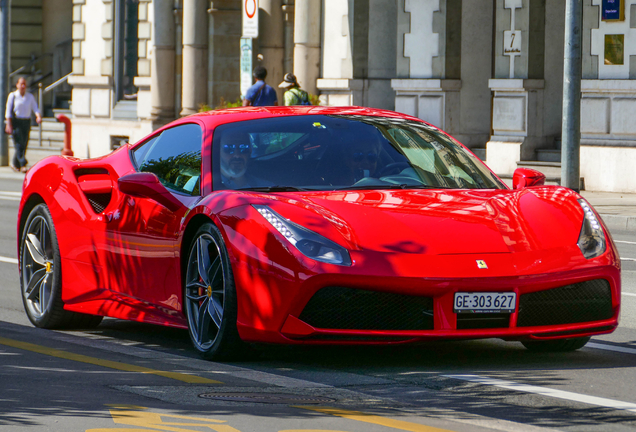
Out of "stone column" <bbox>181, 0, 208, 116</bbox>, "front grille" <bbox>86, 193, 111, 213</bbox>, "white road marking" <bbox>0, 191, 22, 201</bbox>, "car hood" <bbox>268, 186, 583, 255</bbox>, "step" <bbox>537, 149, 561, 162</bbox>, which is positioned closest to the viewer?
"car hood" <bbox>268, 186, 583, 255</bbox>

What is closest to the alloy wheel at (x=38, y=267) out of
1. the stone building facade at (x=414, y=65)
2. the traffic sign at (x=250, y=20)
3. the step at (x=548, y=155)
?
the traffic sign at (x=250, y=20)

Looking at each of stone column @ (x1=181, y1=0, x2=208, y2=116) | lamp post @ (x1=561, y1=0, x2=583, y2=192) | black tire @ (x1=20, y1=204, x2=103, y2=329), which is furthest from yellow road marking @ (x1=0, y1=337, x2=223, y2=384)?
stone column @ (x1=181, y1=0, x2=208, y2=116)

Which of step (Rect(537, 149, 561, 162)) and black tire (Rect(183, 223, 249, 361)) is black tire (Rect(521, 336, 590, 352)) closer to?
black tire (Rect(183, 223, 249, 361))

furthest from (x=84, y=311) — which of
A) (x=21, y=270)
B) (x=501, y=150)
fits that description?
(x=501, y=150)

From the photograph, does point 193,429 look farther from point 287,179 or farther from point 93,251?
point 93,251

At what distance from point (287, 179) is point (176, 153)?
0.86m

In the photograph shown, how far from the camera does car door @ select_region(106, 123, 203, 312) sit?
675 cm

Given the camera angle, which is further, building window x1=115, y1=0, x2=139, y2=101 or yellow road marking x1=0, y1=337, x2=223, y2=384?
building window x1=115, y1=0, x2=139, y2=101

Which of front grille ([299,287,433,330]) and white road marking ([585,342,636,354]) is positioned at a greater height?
front grille ([299,287,433,330])

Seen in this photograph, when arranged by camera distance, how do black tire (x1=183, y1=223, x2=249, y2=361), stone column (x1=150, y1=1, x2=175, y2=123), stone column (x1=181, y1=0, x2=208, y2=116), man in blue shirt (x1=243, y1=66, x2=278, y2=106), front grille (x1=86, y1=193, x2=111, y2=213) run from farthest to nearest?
1. stone column (x1=150, y1=1, x2=175, y2=123)
2. stone column (x1=181, y1=0, x2=208, y2=116)
3. man in blue shirt (x1=243, y1=66, x2=278, y2=106)
4. front grille (x1=86, y1=193, x2=111, y2=213)
5. black tire (x1=183, y1=223, x2=249, y2=361)

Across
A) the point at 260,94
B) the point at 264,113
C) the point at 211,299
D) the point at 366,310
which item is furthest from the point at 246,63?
the point at 366,310

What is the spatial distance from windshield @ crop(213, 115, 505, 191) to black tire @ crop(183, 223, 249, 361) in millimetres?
431

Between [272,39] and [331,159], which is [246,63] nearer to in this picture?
[272,39]

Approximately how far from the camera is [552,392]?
5535mm
